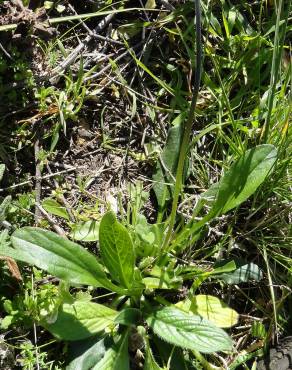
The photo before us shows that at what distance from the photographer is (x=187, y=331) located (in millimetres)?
1839

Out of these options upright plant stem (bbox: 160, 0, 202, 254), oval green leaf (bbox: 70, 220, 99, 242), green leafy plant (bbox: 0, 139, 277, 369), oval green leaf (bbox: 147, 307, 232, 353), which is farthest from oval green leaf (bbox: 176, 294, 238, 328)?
oval green leaf (bbox: 70, 220, 99, 242)

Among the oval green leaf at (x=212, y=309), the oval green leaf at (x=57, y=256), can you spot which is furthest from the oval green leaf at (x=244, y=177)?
the oval green leaf at (x=57, y=256)

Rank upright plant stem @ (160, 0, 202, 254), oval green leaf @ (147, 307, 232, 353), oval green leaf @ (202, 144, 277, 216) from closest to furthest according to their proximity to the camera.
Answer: upright plant stem @ (160, 0, 202, 254) → oval green leaf @ (147, 307, 232, 353) → oval green leaf @ (202, 144, 277, 216)

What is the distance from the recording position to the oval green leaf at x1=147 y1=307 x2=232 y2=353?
5.82ft

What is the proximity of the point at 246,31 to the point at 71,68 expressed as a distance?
28.1 inches

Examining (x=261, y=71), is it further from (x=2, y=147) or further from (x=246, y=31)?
(x=2, y=147)

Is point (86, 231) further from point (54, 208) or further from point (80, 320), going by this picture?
point (80, 320)

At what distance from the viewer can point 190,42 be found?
2350 millimetres

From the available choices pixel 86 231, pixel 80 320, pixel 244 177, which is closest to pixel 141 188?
pixel 86 231

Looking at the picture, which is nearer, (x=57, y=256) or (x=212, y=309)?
(x=57, y=256)

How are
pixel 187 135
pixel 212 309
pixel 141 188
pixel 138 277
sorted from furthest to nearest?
pixel 141 188 → pixel 212 309 → pixel 138 277 → pixel 187 135

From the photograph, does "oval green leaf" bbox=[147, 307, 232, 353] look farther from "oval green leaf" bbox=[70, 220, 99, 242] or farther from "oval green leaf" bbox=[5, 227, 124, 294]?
"oval green leaf" bbox=[70, 220, 99, 242]

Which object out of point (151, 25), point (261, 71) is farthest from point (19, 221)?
point (261, 71)

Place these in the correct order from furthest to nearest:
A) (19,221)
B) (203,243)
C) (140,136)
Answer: (140,136) < (203,243) < (19,221)
